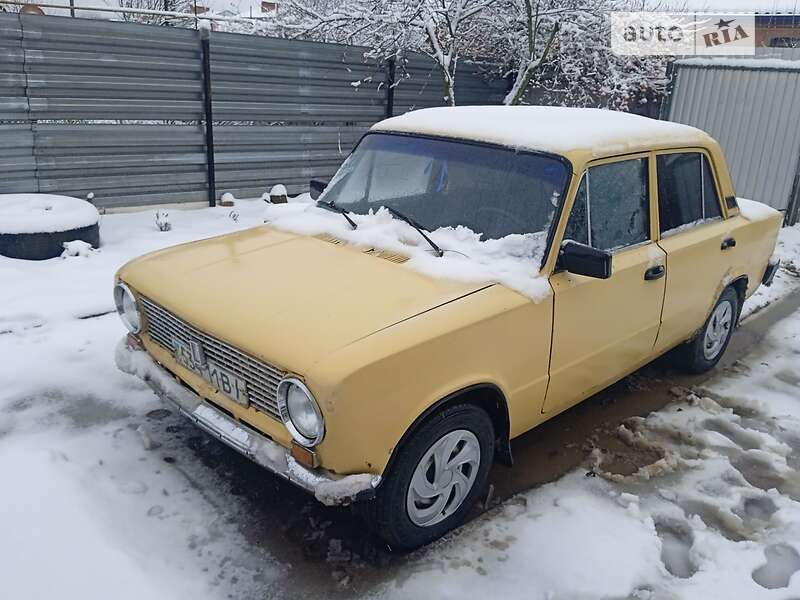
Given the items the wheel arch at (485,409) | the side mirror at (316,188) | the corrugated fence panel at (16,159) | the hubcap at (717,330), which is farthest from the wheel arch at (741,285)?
the corrugated fence panel at (16,159)

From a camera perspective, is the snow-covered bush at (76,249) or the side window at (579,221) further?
the snow-covered bush at (76,249)

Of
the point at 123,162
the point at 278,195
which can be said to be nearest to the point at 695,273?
the point at 278,195

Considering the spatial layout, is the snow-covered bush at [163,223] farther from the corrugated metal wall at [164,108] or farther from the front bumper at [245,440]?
the front bumper at [245,440]

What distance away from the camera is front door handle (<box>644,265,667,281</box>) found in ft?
12.7

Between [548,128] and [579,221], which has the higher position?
[548,128]

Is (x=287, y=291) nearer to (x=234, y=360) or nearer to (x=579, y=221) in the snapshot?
(x=234, y=360)

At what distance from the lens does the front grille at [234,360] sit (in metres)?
2.75

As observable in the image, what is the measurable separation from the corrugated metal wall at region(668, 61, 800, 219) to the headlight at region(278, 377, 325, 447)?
9.65 meters

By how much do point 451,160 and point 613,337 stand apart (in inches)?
53.7

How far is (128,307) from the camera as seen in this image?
363 centimetres

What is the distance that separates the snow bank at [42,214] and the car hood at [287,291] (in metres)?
3.34

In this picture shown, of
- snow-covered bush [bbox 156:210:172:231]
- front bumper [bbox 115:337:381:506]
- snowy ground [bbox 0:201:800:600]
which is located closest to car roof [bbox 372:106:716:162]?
snowy ground [bbox 0:201:800:600]

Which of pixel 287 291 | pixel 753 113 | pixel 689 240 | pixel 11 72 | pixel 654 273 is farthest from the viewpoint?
pixel 753 113

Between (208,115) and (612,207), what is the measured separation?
6.37 m
